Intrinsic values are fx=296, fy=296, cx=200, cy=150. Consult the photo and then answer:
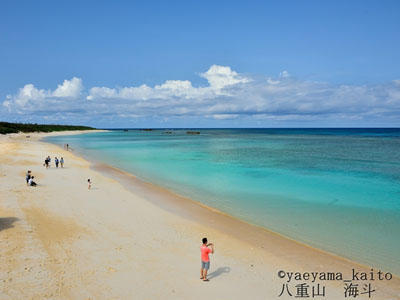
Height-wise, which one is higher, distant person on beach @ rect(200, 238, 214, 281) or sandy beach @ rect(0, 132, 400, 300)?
distant person on beach @ rect(200, 238, 214, 281)

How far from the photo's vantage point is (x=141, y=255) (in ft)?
40.2

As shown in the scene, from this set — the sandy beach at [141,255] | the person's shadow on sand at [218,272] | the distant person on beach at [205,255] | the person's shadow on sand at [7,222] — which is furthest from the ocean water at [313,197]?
the person's shadow on sand at [7,222]

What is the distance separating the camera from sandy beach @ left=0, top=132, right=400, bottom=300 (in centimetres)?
973

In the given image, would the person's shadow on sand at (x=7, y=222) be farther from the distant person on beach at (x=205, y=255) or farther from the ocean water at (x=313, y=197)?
the ocean water at (x=313, y=197)

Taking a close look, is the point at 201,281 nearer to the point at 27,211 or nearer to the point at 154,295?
the point at 154,295

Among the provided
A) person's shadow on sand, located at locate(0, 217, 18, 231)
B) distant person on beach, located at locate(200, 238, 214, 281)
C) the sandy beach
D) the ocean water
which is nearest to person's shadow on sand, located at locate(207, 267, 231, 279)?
the sandy beach

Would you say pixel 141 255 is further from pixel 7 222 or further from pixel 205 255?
pixel 7 222

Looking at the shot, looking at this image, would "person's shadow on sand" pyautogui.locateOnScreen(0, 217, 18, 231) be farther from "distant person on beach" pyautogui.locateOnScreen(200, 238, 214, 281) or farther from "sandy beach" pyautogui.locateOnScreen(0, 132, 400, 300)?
"distant person on beach" pyautogui.locateOnScreen(200, 238, 214, 281)

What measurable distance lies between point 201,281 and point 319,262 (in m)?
5.40

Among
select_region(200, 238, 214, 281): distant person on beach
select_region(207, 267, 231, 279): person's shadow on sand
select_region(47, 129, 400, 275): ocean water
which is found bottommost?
select_region(207, 267, 231, 279): person's shadow on sand

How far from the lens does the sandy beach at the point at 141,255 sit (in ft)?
31.9

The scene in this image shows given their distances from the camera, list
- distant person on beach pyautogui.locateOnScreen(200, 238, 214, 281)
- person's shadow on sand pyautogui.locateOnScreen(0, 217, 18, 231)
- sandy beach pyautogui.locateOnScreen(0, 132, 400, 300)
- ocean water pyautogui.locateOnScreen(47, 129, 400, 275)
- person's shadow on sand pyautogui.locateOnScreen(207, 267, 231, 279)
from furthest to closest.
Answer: ocean water pyautogui.locateOnScreen(47, 129, 400, 275) < person's shadow on sand pyautogui.locateOnScreen(0, 217, 18, 231) < person's shadow on sand pyautogui.locateOnScreen(207, 267, 231, 279) < distant person on beach pyautogui.locateOnScreen(200, 238, 214, 281) < sandy beach pyautogui.locateOnScreen(0, 132, 400, 300)

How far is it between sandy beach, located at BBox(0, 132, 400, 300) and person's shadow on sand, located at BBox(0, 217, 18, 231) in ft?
0.14

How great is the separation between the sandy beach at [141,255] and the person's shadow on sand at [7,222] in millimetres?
42
